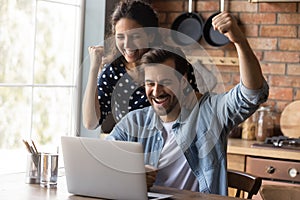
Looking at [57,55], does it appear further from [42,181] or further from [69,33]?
[42,181]

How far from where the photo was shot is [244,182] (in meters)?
3.03

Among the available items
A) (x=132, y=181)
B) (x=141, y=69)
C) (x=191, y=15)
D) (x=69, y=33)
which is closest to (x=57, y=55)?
(x=69, y=33)

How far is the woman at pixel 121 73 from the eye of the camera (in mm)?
2895

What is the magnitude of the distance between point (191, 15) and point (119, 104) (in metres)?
2.04

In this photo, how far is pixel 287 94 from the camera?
15.1 ft

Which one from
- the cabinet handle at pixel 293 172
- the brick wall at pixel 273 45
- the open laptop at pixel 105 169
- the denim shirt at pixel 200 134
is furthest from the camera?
the brick wall at pixel 273 45

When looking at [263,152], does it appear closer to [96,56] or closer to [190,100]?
[190,100]

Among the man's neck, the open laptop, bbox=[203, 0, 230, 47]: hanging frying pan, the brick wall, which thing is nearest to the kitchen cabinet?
the brick wall

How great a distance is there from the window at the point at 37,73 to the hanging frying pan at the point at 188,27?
74cm

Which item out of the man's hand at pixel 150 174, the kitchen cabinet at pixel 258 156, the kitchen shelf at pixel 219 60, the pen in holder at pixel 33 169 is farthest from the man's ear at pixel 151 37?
the kitchen shelf at pixel 219 60

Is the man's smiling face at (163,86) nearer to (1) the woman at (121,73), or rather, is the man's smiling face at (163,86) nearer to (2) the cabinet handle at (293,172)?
(1) the woman at (121,73)

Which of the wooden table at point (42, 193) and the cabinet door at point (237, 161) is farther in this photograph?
the cabinet door at point (237, 161)

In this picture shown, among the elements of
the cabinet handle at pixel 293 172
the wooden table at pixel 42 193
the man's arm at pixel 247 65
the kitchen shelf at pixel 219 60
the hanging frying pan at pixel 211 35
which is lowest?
the cabinet handle at pixel 293 172

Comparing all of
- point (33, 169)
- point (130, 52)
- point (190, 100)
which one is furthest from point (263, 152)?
Result: point (33, 169)
